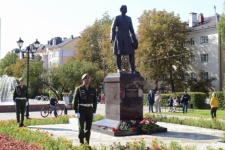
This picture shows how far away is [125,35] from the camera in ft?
45.6

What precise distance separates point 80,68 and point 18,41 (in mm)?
31813

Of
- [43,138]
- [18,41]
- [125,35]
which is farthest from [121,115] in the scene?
[18,41]

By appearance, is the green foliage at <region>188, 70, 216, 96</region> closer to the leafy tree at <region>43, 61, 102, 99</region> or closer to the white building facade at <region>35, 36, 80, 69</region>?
the leafy tree at <region>43, 61, 102, 99</region>

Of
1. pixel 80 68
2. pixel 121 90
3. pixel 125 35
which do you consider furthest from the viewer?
pixel 80 68

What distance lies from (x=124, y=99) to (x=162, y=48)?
1557 inches

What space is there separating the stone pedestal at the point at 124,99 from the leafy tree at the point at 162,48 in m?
38.4

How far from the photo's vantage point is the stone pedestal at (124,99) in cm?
1309

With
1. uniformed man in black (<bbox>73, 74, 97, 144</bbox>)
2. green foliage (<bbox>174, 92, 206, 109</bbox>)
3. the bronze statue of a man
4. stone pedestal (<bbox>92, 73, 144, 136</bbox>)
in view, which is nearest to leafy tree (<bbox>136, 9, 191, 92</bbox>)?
green foliage (<bbox>174, 92, 206, 109</bbox>)

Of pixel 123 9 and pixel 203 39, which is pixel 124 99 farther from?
pixel 203 39

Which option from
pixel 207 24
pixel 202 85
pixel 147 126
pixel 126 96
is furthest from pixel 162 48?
pixel 147 126

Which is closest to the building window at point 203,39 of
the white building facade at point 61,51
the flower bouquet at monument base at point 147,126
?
the white building facade at point 61,51

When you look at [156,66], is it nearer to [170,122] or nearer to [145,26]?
[145,26]

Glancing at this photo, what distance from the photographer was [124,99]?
13117 millimetres

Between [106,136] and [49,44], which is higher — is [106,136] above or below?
below
